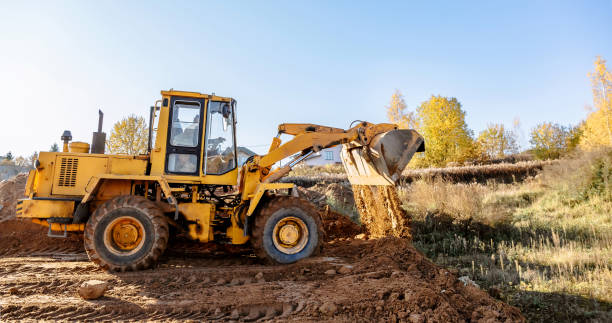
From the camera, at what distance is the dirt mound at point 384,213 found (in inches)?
327

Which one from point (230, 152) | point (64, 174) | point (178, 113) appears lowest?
point (64, 174)

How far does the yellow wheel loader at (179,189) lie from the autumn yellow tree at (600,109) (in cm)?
3227

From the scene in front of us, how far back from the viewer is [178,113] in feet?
20.7

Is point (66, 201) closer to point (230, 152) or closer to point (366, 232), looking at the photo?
point (230, 152)

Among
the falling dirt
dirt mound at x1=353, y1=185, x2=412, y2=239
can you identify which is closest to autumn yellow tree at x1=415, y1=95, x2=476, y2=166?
the falling dirt

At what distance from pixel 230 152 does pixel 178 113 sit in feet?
3.67

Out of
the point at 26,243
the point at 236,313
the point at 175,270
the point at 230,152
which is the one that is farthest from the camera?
the point at 26,243

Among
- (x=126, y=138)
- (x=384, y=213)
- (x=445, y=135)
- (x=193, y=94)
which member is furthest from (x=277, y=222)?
(x=445, y=135)

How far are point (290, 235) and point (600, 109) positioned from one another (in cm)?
3637

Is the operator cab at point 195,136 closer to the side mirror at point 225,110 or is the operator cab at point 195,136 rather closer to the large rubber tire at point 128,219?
the side mirror at point 225,110

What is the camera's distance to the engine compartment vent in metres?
5.99

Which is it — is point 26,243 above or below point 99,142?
below

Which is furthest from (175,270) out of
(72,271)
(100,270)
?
(72,271)

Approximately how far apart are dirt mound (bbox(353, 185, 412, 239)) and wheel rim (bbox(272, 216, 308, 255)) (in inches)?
110
